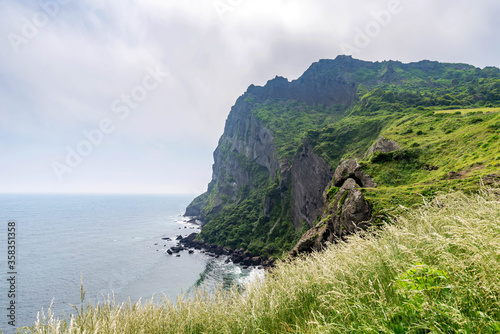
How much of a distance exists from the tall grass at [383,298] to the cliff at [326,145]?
517 inches

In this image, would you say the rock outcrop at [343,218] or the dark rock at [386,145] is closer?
the rock outcrop at [343,218]

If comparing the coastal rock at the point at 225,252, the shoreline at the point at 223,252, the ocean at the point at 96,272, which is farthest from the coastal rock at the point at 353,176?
the coastal rock at the point at 225,252

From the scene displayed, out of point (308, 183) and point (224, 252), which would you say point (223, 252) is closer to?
point (224, 252)

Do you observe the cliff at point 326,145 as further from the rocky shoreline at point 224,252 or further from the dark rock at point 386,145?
the rocky shoreline at point 224,252

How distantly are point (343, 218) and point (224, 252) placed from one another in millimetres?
71118

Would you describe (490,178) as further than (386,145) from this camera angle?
No

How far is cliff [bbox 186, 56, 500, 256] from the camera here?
100 feet

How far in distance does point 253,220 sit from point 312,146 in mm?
47672

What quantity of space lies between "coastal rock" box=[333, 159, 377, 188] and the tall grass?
20535mm

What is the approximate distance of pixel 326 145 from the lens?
76.7 metres

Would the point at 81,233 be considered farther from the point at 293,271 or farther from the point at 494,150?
the point at 494,150

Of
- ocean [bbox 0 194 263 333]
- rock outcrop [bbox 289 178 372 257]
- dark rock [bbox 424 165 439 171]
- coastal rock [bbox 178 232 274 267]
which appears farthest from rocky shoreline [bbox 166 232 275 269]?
dark rock [bbox 424 165 439 171]

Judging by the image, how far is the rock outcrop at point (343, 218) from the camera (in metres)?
20.3

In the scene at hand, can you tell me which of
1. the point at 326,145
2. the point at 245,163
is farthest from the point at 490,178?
the point at 245,163
